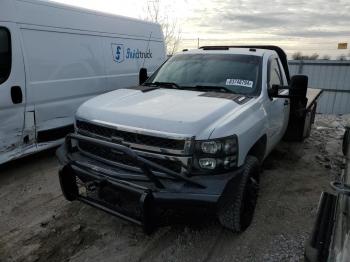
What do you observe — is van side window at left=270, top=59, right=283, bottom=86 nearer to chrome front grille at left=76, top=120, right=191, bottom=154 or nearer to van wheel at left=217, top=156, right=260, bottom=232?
van wheel at left=217, top=156, right=260, bottom=232

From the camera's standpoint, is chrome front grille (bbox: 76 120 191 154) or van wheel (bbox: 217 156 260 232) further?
van wheel (bbox: 217 156 260 232)

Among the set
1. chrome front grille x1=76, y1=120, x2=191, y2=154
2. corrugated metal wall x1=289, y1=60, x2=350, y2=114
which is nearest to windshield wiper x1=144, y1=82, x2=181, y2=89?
chrome front grille x1=76, y1=120, x2=191, y2=154

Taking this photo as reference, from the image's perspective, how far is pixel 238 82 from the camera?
4027 mm

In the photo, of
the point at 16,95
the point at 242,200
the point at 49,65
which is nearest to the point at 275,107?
the point at 242,200

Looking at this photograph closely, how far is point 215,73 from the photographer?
13.8ft

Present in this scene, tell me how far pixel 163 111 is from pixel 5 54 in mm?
2809

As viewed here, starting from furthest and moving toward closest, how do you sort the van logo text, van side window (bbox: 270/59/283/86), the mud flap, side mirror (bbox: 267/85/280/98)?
the van logo text, van side window (bbox: 270/59/283/86), side mirror (bbox: 267/85/280/98), the mud flap

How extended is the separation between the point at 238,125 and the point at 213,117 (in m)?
0.27

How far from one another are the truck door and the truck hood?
3.26 feet

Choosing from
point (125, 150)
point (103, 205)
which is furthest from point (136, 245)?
point (125, 150)

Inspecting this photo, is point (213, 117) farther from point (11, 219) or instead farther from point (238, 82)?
point (11, 219)

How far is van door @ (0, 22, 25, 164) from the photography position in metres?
4.64

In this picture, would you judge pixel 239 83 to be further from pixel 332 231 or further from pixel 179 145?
pixel 332 231

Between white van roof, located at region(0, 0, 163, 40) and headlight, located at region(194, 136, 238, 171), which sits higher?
white van roof, located at region(0, 0, 163, 40)
